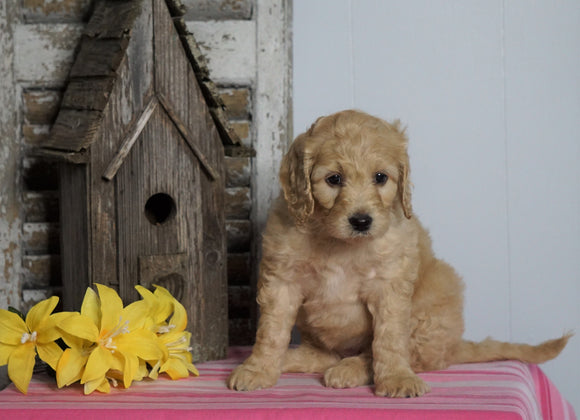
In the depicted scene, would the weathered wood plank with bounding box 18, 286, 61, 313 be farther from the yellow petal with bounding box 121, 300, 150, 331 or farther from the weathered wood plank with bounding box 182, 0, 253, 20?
the weathered wood plank with bounding box 182, 0, 253, 20

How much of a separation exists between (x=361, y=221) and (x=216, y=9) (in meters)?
1.37

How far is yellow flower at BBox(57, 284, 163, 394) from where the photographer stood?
7.13ft

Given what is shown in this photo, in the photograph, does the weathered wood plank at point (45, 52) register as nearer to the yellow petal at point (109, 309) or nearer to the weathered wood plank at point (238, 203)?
the weathered wood plank at point (238, 203)

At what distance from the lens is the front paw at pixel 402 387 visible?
213cm

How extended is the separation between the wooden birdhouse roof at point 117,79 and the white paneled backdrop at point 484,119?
678mm

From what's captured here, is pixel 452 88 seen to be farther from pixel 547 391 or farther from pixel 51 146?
pixel 51 146

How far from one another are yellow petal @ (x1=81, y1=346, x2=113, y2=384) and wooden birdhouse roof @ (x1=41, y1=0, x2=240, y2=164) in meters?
0.64

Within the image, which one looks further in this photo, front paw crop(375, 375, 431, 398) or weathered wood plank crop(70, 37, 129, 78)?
weathered wood plank crop(70, 37, 129, 78)

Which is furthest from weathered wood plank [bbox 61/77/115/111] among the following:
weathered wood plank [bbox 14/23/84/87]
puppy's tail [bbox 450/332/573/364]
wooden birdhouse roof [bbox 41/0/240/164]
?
puppy's tail [bbox 450/332/573/364]

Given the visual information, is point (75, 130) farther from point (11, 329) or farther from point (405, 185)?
point (405, 185)

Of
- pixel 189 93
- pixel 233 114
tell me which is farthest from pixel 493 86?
pixel 189 93

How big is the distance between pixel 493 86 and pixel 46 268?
203cm

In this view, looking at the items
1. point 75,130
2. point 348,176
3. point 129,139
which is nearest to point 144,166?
point 129,139

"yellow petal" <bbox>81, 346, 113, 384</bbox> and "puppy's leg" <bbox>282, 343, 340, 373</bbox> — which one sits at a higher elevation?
"yellow petal" <bbox>81, 346, 113, 384</bbox>
